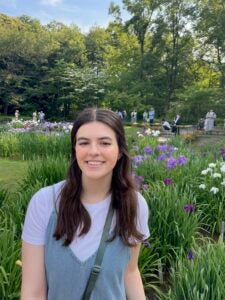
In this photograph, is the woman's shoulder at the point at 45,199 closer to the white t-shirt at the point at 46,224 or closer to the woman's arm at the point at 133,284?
the white t-shirt at the point at 46,224

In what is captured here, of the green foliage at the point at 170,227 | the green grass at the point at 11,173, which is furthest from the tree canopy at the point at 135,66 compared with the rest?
the green foliage at the point at 170,227

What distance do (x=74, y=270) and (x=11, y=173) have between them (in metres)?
6.80

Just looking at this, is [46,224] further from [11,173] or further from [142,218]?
[11,173]

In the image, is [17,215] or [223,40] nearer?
[17,215]

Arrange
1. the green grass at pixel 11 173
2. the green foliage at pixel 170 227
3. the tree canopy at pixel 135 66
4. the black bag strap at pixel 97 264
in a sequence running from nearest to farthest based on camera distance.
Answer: the black bag strap at pixel 97 264 → the green foliage at pixel 170 227 → the green grass at pixel 11 173 → the tree canopy at pixel 135 66

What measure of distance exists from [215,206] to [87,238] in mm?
3330

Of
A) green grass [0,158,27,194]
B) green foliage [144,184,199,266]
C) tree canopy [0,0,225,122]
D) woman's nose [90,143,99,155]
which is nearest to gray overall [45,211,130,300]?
woman's nose [90,143,99,155]

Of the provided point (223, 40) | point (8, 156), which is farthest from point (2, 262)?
point (223, 40)

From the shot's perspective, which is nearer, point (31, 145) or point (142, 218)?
point (142, 218)

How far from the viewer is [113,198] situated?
5.19ft

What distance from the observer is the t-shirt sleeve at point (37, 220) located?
1444mm

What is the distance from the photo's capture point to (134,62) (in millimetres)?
29469

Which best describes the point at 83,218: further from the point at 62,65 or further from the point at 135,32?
the point at 62,65

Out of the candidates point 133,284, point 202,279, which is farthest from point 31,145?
point 133,284
